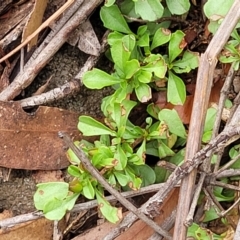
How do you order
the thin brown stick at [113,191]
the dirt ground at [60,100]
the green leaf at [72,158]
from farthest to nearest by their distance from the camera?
the dirt ground at [60,100]
the green leaf at [72,158]
the thin brown stick at [113,191]

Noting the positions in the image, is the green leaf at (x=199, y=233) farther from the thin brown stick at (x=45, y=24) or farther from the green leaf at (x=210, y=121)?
the thin brown stick at (x=45, y=24)

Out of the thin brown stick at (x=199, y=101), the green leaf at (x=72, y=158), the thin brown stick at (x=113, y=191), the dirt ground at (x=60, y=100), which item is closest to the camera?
the thin brown stick at (x=199, y=101)

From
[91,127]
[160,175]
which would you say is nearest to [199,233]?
[160,175]

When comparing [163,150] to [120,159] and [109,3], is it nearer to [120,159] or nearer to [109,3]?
[120,159]

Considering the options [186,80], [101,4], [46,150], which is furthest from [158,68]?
[46,150]

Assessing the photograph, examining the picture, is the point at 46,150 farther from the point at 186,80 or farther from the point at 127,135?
the point at 186,80

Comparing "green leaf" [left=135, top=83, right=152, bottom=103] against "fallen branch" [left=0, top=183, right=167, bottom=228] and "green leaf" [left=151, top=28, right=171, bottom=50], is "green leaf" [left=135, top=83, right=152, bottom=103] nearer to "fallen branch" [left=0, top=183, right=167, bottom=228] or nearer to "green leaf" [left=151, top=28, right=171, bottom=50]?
"green leaf" [left=151, top=28, right=171, bottom=50]

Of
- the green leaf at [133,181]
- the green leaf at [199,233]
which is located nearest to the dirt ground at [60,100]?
the green leaf at [133,181]
